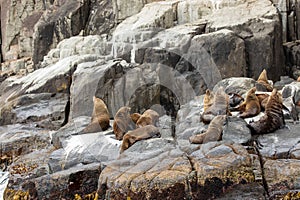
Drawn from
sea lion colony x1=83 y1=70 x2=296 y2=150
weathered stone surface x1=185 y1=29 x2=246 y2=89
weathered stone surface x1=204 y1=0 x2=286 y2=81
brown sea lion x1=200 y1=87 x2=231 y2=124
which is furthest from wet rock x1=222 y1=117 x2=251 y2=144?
weathered stone surface x1=204 y1=0 x2=286 y2=81

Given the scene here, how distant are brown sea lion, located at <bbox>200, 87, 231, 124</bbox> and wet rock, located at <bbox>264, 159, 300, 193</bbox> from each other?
1926mm

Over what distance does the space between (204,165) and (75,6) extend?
13.6m

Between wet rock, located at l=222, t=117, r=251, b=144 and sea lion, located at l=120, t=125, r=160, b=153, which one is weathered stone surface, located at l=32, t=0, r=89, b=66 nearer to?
sea lion, located at l=120, t=125, r=160, b=153

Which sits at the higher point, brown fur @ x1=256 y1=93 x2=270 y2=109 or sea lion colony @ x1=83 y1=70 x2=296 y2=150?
brown fur @ x1=256 y1=93 x2=270 y2=109

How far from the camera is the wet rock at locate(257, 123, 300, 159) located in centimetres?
619

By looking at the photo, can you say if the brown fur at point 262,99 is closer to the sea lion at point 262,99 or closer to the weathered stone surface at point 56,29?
the sea lion at point 262,99

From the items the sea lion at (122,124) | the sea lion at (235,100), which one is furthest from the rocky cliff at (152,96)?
the sea lion at (235,100)

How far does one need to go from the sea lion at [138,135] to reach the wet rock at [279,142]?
170cm

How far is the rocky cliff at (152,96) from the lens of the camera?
18.5 ft

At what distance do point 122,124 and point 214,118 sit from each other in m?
1.71

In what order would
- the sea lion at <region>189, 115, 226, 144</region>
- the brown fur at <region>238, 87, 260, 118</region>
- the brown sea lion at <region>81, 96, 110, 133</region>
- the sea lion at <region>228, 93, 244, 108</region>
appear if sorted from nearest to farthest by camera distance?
1. the sea lion at <region>189, 115, 226, 144</region>
2. the brown fur at <region>238, 87, 260, 118</region>
3. the brown sea lion at <region>81, 96, 110, 133</region>
4. the sea lion at <region>228, 93, 244, 108</region>

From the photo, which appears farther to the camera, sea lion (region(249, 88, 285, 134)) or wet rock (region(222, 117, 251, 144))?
sea lion (region(249, 88, 285, 134))

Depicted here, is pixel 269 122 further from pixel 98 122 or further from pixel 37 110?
pixel 37 110

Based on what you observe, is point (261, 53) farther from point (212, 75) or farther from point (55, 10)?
point (55, 10)
